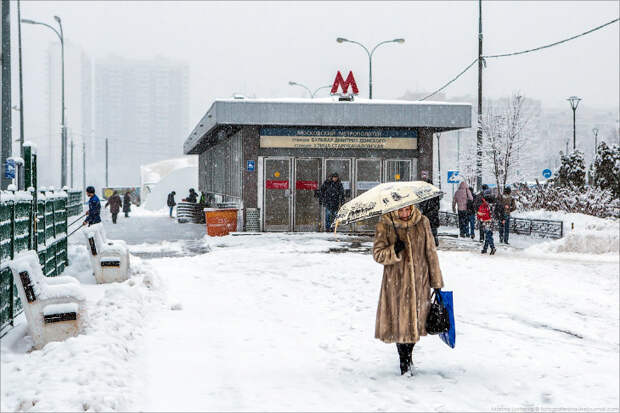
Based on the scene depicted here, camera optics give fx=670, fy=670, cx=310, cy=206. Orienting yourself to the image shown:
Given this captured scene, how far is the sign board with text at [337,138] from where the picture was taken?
69.9 ft

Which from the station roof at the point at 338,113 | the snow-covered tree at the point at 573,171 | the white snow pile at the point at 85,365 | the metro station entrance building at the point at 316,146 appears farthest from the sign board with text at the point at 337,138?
the snow-covered tree at the point at 573,171

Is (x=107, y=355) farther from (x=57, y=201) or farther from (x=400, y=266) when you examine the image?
(x=57, y=201)

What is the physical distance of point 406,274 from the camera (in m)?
6.10

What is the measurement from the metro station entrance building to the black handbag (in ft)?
46.9

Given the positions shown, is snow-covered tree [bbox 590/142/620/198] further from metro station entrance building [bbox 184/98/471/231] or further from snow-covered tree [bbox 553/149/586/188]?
metro station entrance building [bbox 184/98/471/231]

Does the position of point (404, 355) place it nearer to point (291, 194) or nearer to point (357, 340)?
point (357, 340)

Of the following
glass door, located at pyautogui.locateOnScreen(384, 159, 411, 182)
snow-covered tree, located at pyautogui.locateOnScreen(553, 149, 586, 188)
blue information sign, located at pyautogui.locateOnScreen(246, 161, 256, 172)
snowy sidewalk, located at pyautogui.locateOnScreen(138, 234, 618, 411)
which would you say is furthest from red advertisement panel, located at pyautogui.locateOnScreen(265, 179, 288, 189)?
snow-covered tree, located at pyautogui.locateOnScreen(553, 149, 586, 188)

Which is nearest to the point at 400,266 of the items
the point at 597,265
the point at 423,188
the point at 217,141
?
the point at 423,188

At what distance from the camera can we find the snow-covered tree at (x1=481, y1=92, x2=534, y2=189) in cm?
3366

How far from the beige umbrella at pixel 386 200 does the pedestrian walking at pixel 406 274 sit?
15 cm

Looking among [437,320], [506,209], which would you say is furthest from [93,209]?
[437,320]

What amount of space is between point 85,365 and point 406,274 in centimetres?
292

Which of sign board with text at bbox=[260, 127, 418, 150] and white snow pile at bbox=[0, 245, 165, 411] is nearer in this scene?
white snow pile at bbox=[0, 245, 165, 411]

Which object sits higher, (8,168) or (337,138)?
(337,138)
